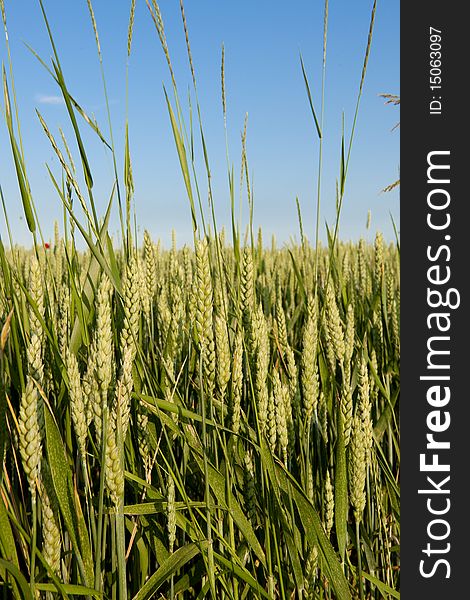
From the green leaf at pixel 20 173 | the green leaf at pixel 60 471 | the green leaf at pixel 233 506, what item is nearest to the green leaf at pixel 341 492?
the green leaf at pixel 233 506

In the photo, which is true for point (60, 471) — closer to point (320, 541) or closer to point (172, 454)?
point (172, 454)

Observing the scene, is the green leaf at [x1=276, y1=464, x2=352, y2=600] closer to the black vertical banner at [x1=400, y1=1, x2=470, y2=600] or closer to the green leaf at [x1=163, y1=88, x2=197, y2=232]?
the black vertical banner at [x1=400, y1=1, x2=470, y2=600]

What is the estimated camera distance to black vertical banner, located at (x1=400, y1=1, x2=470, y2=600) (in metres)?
0.85

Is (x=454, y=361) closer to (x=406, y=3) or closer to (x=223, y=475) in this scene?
(x=223, y=475)

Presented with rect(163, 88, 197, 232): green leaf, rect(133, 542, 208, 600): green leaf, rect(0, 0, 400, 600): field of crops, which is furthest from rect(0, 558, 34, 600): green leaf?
rect(163, 88, 197, 232): green leaf

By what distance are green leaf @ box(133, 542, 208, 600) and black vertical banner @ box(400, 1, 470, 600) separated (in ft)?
1.06

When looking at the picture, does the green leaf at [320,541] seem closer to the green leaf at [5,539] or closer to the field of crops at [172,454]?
the field of crops at [172,454]


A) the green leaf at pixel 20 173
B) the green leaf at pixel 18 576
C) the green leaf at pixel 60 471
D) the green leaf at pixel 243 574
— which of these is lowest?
the green leaf at pixel 243 574

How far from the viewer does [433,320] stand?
92 cm

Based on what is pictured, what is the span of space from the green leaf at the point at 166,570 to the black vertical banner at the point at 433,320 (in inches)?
12.8

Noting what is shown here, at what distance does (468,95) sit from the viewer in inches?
38.5

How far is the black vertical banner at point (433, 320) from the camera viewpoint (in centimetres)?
85

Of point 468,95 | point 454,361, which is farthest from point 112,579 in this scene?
point 468,95

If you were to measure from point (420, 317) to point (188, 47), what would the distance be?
1.74ft
